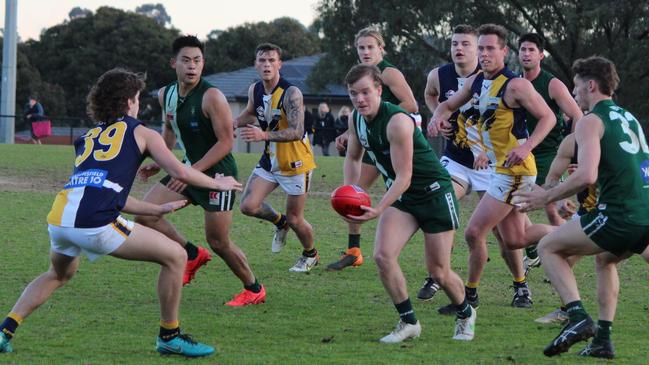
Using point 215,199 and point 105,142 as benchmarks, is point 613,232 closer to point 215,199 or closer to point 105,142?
point 105,142

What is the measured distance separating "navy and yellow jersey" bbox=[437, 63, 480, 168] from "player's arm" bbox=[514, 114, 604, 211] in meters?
2.50

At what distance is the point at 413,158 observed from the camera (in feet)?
25.2

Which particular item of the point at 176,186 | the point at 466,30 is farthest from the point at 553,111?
the point at 176,186

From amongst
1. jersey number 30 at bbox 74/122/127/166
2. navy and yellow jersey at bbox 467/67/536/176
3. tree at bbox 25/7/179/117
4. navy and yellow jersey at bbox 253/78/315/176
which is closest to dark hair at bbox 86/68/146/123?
jersey number 30 at bbox 74/122/127/166

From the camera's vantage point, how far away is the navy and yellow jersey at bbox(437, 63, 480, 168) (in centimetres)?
964

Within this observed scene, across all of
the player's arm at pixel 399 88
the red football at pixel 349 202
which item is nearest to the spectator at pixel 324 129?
the player's arm at pixel 399 88

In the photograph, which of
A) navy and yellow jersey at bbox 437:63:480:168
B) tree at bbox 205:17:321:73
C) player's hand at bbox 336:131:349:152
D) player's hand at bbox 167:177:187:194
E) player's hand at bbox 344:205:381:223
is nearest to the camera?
player's hand at bbox 344:205:381:223

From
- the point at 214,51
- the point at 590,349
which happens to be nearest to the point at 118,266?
the point at 590,349

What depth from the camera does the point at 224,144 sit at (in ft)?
29.0

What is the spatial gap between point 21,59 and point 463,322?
193 feet

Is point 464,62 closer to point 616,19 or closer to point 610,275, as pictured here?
point 610,275

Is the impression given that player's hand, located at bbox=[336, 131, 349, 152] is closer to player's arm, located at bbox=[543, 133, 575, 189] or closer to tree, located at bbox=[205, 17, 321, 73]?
player's arm, located at bbox=[543, 133, 575, 189]

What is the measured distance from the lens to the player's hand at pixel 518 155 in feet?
27.4

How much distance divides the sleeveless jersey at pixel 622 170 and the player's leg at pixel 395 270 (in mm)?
1435
